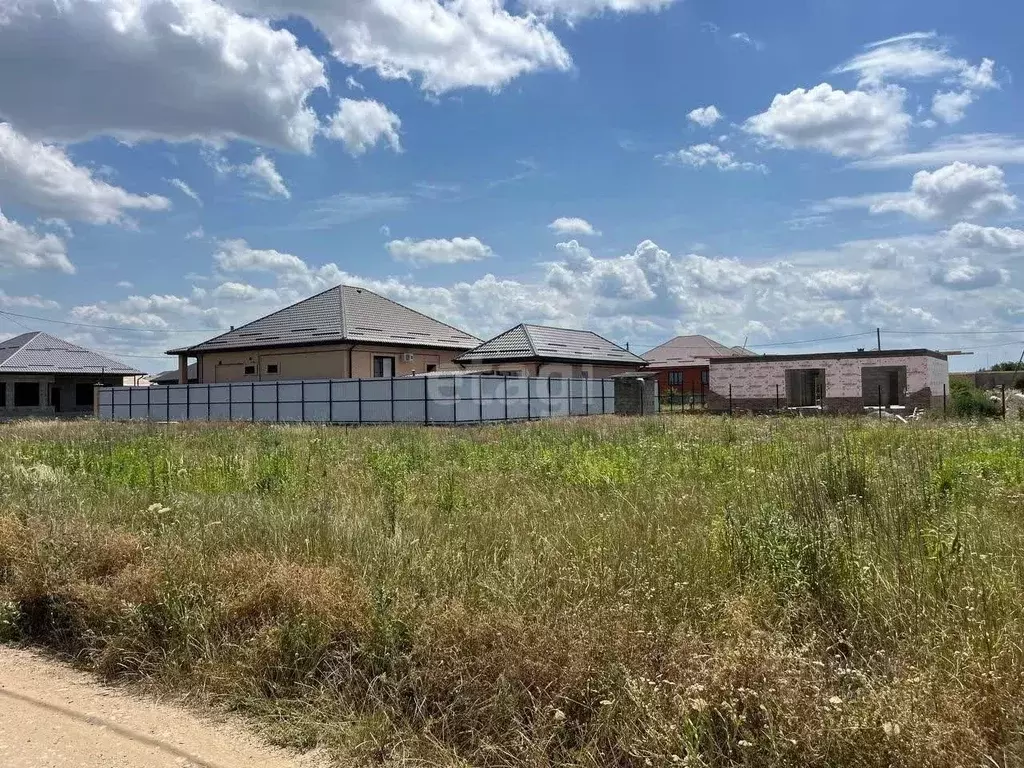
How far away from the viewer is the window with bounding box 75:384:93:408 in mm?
45906

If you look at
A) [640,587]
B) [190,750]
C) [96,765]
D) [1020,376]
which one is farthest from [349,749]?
[1020,376]

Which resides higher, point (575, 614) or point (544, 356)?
point (544, 356)

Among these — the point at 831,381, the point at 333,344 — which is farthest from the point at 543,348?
the point at 831,381

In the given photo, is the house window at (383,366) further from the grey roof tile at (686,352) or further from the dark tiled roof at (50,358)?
the grey roof tile at (686,352)

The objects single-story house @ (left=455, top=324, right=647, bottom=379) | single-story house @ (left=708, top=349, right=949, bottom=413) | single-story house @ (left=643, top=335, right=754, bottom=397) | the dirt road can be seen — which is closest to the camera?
the dirt road

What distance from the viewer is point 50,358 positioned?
45.1 meters

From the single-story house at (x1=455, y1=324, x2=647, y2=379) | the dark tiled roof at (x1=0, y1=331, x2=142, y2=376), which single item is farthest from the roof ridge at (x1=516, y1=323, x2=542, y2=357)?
the dark tiled roof at (x1=0, y1=331, x2=142, y2=376)

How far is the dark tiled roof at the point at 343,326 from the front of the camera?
34719 millimetres

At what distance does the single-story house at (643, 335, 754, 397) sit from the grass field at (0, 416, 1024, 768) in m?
44.0

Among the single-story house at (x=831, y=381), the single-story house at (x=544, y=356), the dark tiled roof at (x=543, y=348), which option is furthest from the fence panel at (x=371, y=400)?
the single-story house at (x=831, y=381)

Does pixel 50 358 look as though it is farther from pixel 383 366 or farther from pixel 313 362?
pixel 383 366

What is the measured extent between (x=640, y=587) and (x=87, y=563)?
3870 millimetres

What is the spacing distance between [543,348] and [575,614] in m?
32.2

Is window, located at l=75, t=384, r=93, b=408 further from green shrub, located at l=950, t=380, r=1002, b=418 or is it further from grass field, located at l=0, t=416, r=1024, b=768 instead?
green shrub, located at l=950, t=380, r=1002, b=418
